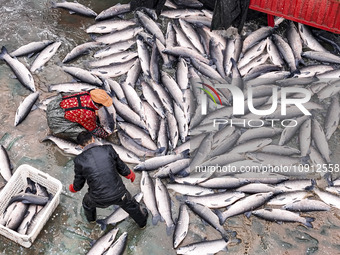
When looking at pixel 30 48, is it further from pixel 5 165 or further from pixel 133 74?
pixel 5 165

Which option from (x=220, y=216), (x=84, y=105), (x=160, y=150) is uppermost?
(x=84, y=105)

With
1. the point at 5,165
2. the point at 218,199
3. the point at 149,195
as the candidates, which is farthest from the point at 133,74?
the point at 218,199

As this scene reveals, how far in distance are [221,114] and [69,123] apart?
90.1 inches

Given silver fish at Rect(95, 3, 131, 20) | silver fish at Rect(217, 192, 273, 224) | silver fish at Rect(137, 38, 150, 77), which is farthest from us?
silver fish at Rect(95, 3, 131, 20)

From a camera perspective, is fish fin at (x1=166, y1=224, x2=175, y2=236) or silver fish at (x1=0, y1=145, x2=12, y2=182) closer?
fish fin at (x1=166, y1=224, x2=175, y2=236)

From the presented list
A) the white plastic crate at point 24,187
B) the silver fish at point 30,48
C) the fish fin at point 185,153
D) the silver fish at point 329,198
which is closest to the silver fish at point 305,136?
the silver fish at point 329,198

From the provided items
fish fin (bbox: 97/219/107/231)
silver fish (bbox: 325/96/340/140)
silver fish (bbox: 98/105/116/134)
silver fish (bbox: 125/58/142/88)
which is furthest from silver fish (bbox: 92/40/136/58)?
silver fish (bbox: 325/96/340/140)

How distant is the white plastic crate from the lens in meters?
5.09

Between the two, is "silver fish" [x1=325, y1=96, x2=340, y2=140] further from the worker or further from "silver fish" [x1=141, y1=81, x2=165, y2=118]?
the worker

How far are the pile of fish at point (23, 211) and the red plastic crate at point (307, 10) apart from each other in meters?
4.58

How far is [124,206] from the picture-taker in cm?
505

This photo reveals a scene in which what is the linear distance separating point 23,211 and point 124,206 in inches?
52.0

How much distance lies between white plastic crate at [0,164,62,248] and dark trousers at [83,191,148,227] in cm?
Answer: 47

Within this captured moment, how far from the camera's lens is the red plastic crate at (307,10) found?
685 centimetres
